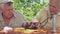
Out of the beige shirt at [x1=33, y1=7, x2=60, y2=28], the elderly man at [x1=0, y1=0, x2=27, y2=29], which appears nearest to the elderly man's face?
the elderly man at [x1=0, y1=0, x2=27, y2=29]

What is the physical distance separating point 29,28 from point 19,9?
22cm

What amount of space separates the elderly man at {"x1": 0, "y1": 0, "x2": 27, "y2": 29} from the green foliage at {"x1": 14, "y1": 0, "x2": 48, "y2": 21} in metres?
0.05

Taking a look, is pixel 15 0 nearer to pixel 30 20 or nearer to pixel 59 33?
pixel 30 20

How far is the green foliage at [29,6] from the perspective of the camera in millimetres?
1893

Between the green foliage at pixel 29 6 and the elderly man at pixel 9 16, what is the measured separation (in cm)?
5

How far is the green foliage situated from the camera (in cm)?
189

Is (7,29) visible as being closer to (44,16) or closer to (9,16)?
(9,16)

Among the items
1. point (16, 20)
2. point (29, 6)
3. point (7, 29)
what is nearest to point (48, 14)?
point (29, 6)

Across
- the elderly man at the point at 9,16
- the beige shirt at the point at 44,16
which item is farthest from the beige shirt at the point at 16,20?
the beige shirt at the point at 44,16

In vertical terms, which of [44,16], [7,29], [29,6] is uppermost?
[29,6]

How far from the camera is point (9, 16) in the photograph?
6.32ft

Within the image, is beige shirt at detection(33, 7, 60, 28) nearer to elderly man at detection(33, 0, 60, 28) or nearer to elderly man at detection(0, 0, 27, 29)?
elderly man at detection(33, 0, 60, 28)

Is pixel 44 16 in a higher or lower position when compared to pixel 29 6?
lower

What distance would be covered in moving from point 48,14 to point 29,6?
21cm
